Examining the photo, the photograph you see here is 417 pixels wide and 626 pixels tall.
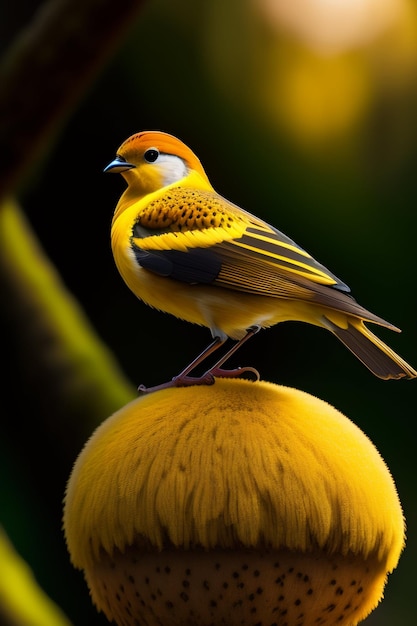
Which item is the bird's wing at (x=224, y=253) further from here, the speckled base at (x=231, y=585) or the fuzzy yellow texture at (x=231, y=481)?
the speckled base at (x=231, y=585)

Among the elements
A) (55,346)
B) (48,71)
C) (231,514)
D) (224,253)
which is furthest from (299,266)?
(55,346)

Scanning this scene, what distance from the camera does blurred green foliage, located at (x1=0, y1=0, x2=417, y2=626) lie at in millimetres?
2391

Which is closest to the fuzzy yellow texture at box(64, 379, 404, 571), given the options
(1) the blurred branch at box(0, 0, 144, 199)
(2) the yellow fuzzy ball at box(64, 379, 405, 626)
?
(2) the yellow fuzzy ball at box(64, 379, 405, 626)

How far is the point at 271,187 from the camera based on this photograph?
8.23 ft

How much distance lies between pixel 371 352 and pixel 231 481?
238mm

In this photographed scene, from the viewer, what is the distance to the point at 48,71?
1406 mm

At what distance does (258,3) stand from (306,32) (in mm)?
210

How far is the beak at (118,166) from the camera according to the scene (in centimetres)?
100

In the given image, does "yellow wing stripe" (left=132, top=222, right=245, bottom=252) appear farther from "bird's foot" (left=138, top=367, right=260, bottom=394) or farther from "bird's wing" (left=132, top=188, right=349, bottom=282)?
"bird's foot" (left=138, top=367, right=260, bottom=394)

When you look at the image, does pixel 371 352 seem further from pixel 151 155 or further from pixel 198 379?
pixel 151 155

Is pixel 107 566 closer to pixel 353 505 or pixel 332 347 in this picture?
pixel 353 505

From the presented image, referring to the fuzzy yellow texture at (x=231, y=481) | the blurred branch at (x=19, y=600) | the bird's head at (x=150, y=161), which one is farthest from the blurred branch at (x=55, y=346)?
the fuzzy yellow texture at (x=231, y=481)

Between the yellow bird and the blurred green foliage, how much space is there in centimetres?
127

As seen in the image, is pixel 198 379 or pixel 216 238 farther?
pixel 216 238
